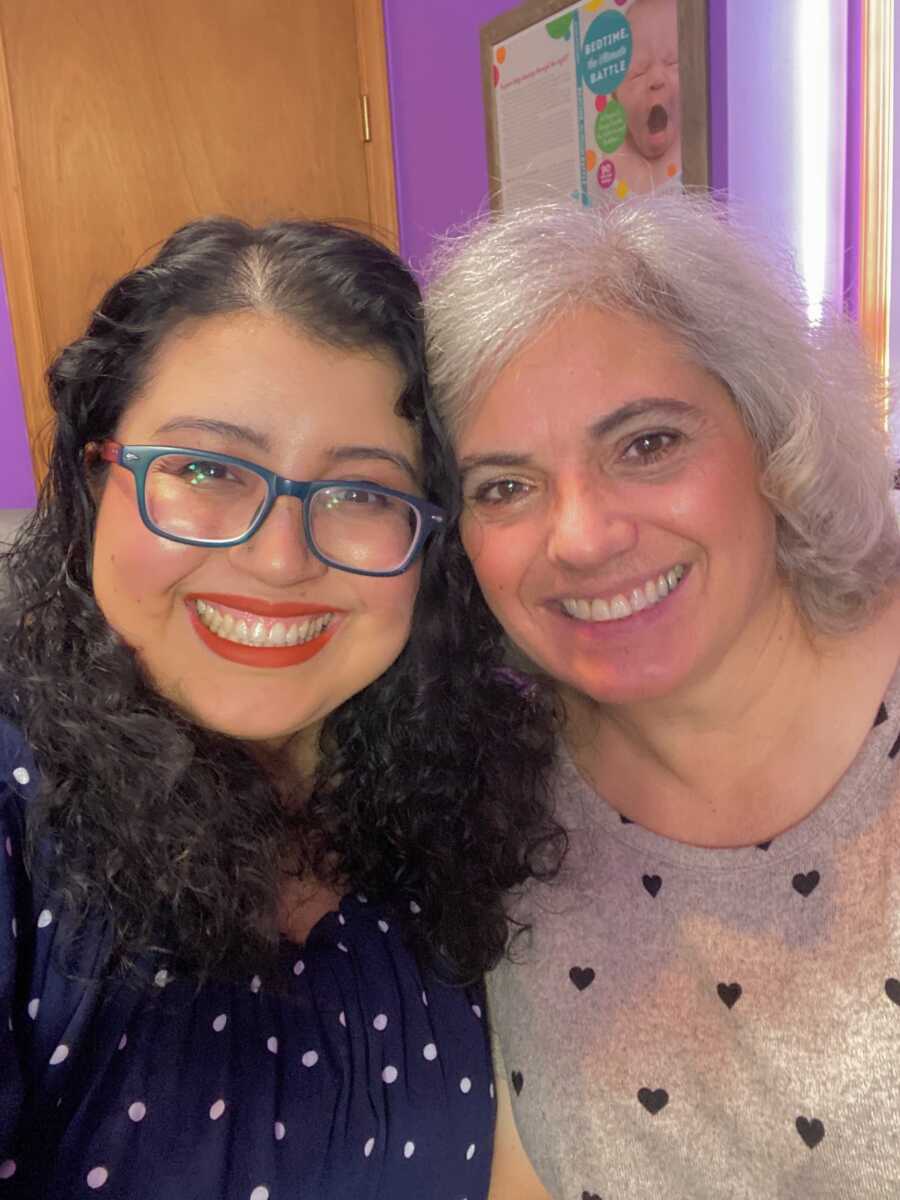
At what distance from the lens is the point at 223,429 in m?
0.96

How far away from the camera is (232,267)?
3.38ft

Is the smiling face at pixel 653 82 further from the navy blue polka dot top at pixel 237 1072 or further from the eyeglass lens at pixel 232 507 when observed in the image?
the navy blue polka dot top at pixel 237 1072

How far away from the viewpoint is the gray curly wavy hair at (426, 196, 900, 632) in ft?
3.49

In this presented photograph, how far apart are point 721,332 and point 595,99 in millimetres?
1165

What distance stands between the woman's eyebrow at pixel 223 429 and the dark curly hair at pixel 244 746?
0.32 ft

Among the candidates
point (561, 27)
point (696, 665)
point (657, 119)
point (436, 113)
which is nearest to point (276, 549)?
point (696, 665)

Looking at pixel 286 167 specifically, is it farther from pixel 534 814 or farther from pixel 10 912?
pixel 10 912

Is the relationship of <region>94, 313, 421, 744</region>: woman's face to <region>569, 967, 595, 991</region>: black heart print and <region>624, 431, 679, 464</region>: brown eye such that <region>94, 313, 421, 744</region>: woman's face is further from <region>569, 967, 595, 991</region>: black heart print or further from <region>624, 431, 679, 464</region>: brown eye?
<region>569, 967, 595, 991</region>: black heart print

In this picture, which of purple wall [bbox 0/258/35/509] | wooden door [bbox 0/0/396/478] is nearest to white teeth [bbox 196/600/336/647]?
wooden door [bbox 0/0/396/478]

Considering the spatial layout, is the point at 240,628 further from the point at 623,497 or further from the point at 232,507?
the point at 623,497

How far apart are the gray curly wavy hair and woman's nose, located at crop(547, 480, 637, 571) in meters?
0.18

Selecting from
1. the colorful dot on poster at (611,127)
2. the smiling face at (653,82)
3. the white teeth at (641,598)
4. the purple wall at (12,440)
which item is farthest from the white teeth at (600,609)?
the purple wall at (12,440)

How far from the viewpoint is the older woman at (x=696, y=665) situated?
102 centimetres

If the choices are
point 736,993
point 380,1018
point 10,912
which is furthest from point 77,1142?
point 736,993
